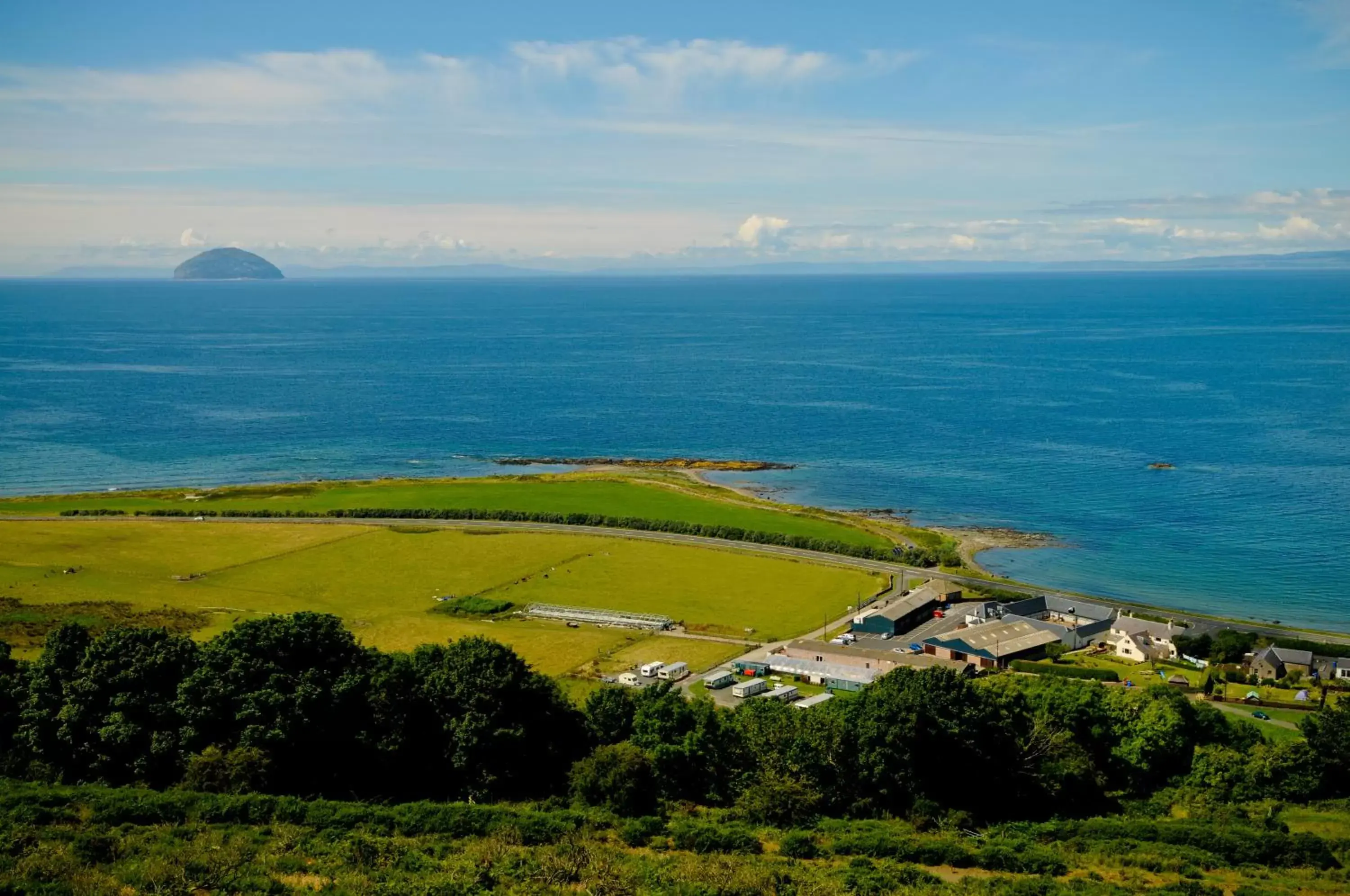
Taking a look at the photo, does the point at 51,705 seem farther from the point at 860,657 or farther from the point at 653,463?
the point at 653,463

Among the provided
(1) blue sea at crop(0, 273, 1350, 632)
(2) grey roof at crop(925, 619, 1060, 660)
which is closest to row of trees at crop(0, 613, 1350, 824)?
(2) grey roof at crop(925, 619, 1060, 660)

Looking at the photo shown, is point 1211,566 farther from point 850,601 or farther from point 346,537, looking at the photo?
point 346,537

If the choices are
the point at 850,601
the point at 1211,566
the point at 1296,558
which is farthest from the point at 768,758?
the point at 1296,558

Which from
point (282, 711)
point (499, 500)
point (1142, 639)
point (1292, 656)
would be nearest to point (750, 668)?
point (1142, 639)

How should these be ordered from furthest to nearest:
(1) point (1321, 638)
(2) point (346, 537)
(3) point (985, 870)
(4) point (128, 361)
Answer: (4) point (128, 361) < (2) point (346, 537) < (1) point (1321, 638) < (3) point (985, 870)

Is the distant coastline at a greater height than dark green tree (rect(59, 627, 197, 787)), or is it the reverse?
dark green tree (rect(59, 627, 197, 787))

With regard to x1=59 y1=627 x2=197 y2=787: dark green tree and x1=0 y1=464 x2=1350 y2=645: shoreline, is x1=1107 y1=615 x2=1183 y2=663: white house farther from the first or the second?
x1=59 y1=627 x2=197 y2=787: dark green tree
